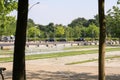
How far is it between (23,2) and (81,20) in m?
188

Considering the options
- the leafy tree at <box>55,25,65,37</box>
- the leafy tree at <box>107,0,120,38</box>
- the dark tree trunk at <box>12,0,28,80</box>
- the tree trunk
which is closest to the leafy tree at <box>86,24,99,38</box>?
the leafy tree at <box>55,25,65,37</box>

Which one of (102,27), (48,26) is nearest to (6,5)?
(102,27)

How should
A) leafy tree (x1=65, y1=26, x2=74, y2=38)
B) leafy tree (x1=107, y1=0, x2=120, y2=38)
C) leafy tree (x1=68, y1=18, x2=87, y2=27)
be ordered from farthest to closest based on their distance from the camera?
leafy tree (x1=68, y1=18, x2=87, y2=27), leafy tree (x1=65, y1=26, x2=74, y2=38), leafy tree (x1=107, y1=0, x2=120, y2=38)

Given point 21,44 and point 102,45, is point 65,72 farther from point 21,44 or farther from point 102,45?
point 21,44

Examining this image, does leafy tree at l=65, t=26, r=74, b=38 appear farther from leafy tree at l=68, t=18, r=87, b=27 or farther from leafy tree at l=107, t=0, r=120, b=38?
leafy tree at l=107, t=0, r=120, b=38

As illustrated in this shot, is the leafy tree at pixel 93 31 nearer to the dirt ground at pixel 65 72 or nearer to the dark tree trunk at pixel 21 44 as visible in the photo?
Result: the dirt ground at pixel 65 72

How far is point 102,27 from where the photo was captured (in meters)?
9.32

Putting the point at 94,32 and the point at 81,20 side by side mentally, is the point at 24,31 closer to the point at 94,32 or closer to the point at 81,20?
the point at 94,32

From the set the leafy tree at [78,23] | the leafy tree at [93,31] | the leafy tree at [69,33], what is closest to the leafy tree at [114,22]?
the leafy tree at [93,31]

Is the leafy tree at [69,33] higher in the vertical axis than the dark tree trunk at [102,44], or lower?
higher

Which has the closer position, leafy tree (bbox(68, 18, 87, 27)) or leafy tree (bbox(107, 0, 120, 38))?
leafy tree (bbox(107, 0, 120, 38))

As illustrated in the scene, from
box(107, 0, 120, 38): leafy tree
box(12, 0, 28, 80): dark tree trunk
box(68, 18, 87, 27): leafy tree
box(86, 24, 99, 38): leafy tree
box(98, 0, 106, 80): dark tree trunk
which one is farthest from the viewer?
box(68, 18, 87, 27): leafy tree

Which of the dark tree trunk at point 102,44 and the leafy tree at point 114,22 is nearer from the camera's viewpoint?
the dark tree trunk at point 102,44

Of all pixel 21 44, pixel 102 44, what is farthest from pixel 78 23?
pixel 21 44
